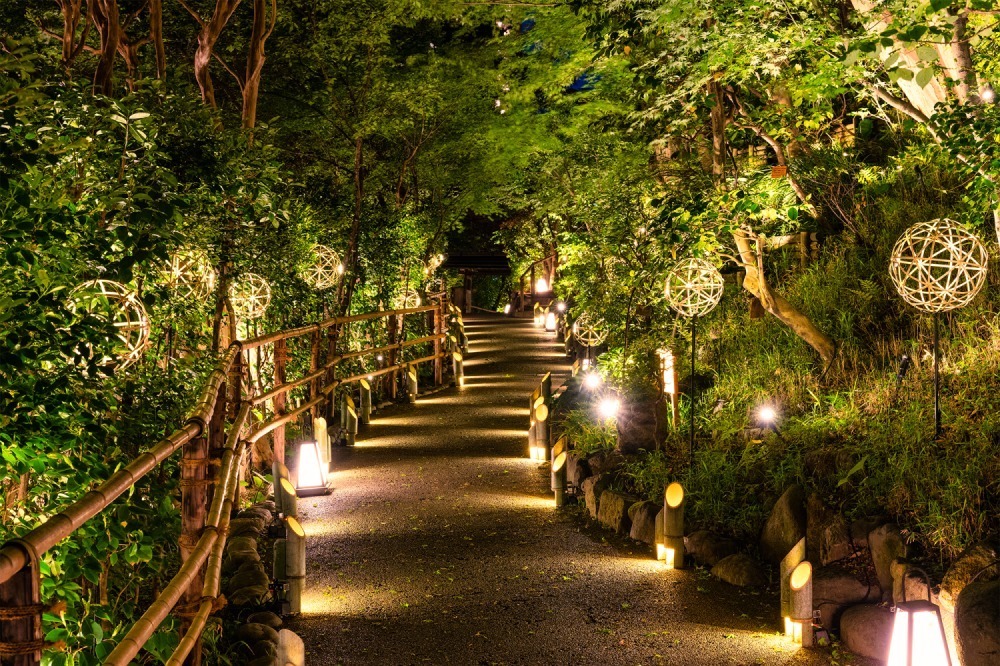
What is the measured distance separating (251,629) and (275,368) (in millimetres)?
3765

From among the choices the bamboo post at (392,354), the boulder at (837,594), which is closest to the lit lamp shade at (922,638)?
the boulder at (837,594)

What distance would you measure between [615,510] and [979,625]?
153 inches

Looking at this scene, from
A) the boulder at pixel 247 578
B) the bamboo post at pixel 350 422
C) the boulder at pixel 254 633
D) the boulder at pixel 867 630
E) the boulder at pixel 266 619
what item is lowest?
A: the boulder at pixel 867 630

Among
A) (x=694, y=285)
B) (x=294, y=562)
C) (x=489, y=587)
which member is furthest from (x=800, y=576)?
(x=294, y=562)

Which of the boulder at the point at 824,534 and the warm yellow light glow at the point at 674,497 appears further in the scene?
the warm yellow light glow at the point at 674,497

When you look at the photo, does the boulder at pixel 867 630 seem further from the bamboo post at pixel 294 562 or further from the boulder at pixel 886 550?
the bamboo post at pixel 294 562

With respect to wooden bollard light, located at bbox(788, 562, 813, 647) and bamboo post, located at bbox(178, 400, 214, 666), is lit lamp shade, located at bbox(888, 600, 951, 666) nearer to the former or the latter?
wooden bollard light, located at bbox(788, 562, 813, 647)

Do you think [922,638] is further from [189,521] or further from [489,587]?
[189,521]

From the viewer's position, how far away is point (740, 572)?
694cm

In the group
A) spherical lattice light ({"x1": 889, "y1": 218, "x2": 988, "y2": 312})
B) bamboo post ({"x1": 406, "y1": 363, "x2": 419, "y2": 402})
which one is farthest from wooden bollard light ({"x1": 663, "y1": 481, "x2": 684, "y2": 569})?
bamboo post ({"x1": 406, "y1": 363, "x2": 419, "y2": 402})

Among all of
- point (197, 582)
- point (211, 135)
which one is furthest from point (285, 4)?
point (197, 582)

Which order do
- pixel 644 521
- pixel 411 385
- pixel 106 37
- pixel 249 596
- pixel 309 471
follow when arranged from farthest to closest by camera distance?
pixel 411 385 → pixel 309 471 → pixel 644 521 → pixel 106 37 → pixel 249 596

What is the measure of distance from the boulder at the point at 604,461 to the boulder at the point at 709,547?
71.8 inches

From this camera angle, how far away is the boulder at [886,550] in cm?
618
